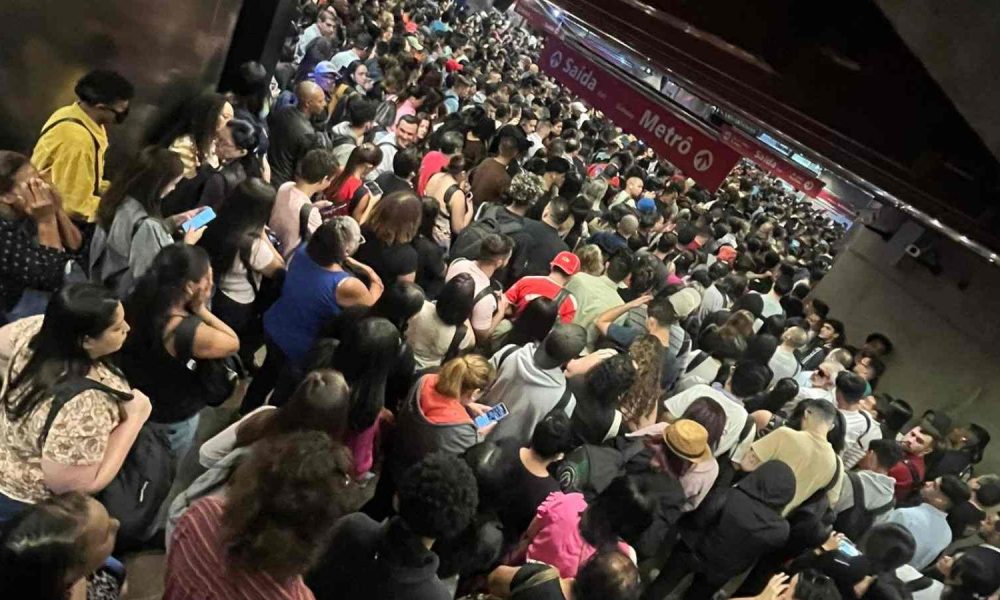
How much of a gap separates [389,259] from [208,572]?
2.39 meters

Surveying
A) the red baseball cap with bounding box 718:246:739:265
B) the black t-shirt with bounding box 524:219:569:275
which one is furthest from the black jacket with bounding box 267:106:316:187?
the red baseball cap with bounding box 718:246:739:265

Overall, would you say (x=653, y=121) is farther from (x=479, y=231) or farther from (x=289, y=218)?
(x=289, y=218)

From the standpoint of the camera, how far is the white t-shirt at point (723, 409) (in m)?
4.37

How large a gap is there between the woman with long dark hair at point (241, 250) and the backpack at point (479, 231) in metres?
1.43

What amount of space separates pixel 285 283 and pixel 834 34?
302cm

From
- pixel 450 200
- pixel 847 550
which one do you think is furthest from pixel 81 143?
pixel 847 550

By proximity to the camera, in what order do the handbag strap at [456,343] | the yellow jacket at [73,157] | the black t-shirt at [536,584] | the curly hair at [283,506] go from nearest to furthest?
the curly hair at [283,506] < the black t-shirt at [536,584] < the yellow jacket at [73,157] < the handbag strap at [456,343]

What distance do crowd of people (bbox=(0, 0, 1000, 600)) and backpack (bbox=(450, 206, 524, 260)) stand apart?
0.11 feet

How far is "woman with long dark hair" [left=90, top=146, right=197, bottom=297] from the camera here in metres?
3.33

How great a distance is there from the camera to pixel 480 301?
4168 millimetres

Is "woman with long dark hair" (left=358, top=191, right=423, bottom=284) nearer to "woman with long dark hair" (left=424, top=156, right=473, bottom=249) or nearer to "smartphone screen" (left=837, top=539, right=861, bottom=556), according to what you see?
"woman with long dark hair" (left=424, top=156, right=473, bottom=249)

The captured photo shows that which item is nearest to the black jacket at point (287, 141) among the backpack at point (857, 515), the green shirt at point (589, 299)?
the green shirt at point (589, 299)

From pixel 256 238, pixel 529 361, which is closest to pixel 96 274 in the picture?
pixel 256 238

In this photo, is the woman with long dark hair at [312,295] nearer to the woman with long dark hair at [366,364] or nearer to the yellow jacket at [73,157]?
the woman with long dark hair at [366,364]
